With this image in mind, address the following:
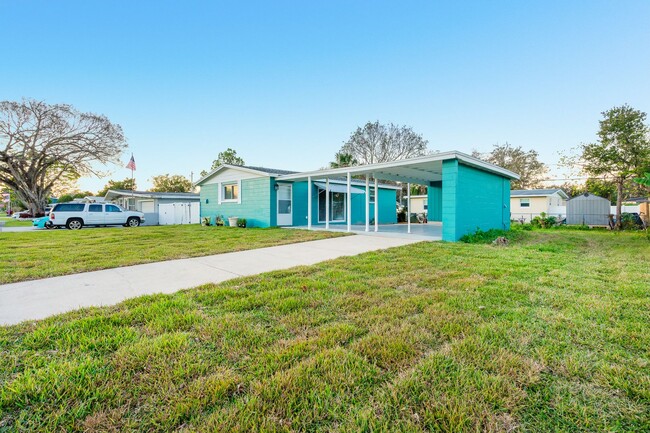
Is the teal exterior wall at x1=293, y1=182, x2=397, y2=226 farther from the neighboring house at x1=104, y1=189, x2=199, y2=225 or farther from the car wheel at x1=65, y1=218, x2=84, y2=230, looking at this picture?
the car wheel at x1=65, y1=218, x2=84, y2=230

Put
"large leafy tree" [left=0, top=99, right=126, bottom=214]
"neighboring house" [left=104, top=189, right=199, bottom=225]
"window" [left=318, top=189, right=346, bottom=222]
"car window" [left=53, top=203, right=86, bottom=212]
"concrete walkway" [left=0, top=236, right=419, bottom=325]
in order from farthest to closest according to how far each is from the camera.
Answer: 1. "large leafy tree" [left=0, top=99, right=126, bottom=214]
2. "neighboring house" [left=104, top=189, right=199, bottom=225]
3. "window" [left=318, top=189, right=346, bottom=222]
4. "car window" [left=53, top=203, right=86, bottom=212]
5. "concrete walkway" [left=0, top=236, right=419, bottom=325]

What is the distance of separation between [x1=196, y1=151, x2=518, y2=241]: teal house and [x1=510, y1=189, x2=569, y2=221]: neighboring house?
9.50 metres

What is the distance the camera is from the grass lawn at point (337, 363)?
→ 158cm

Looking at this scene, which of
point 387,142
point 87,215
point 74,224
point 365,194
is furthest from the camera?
point 387,142

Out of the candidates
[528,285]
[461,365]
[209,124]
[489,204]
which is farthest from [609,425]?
[209,124]

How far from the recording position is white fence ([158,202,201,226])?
20844mm

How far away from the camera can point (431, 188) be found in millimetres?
19906

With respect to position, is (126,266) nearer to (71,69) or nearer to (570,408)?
(570,408)

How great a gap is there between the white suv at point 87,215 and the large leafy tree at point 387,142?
75.9 feet

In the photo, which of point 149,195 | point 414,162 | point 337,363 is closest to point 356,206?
point 414,162

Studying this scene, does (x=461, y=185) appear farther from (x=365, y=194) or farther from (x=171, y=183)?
(x=171, y=183)

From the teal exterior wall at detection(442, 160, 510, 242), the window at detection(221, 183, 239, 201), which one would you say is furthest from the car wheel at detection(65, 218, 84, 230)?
the teal exterior wall at detection(442, 160, 510, 242)

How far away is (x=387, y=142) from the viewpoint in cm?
3256

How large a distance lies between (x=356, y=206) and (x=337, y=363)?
1679cm
